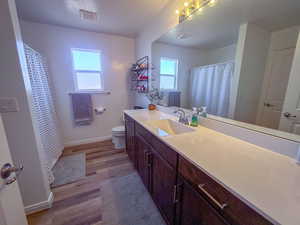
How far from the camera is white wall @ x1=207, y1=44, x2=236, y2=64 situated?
1.16 metres

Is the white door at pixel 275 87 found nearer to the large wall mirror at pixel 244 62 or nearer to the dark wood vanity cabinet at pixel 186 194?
the large wall mirror at pixel 244 62

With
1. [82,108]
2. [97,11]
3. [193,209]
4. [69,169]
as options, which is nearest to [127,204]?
[193,209]

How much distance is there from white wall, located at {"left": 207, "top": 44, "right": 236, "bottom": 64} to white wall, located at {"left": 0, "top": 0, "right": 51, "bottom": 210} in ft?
5.98

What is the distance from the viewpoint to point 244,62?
1079 millimetres

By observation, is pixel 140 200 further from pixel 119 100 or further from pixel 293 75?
pixel 119 100

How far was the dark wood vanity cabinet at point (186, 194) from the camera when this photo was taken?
563mm

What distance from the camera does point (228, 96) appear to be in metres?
1.24

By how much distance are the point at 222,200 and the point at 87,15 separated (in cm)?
276

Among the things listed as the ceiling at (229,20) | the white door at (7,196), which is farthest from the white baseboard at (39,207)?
the ceiling at (229,20)

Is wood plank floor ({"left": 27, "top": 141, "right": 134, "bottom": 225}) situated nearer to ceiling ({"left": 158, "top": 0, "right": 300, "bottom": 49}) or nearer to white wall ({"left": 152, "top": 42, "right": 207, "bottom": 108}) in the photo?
white wall ({"left": 152, "top": 42, "right": 207, "bottom": 108})

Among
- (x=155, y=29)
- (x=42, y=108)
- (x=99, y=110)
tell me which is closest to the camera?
(x=42, y=108)

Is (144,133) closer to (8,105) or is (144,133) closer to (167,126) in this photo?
(167,126)

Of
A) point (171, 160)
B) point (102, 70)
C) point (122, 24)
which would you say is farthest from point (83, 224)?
point (122, 24)

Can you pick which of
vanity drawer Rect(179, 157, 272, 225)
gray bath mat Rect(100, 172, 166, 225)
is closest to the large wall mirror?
vanity drawer Rect(179, 157, 272, 225)
